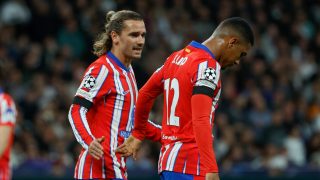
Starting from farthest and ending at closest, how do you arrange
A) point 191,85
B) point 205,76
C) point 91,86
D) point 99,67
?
point 99,67 < point 91,86 < point 191,85 < point 205,76

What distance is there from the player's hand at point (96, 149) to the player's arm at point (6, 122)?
611 mm

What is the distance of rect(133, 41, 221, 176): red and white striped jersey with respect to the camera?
18.7ft

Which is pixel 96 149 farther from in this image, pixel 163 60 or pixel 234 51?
pixel 163 60

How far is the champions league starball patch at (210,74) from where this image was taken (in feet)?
18.3

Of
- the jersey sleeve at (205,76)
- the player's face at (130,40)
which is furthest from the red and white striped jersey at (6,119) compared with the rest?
the jersey sleeve at (205,76)

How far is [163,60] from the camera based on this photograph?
1382 centimetres

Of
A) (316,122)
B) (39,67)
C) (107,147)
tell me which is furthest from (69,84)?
(107,147)

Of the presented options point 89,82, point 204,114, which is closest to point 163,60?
point 89,82

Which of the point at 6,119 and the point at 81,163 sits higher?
the point at 6,119

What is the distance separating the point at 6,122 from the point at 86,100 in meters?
0.65

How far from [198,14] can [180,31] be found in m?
0.72

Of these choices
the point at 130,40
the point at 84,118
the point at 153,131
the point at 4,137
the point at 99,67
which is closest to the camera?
the point at 4,137

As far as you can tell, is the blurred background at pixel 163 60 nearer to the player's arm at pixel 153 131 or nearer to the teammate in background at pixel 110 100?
Answer: the player's arm at pixel 153 131

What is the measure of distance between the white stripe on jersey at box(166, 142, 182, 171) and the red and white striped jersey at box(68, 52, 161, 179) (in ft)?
2.42
